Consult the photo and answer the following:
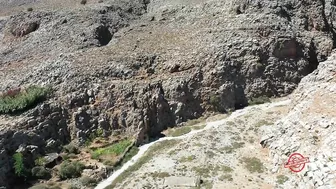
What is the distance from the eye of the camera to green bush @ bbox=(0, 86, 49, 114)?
34.9 m

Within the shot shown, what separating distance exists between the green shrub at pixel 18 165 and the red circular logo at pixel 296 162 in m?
19.6

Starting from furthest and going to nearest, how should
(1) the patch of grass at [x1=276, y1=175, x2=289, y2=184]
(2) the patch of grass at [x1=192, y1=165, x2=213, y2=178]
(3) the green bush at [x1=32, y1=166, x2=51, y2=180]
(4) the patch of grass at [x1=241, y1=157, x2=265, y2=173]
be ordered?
1. (3) the green bush at [x1=32, y1=166, x2=51, y2=180]
2. (2) the patch of grass at [x1=192, y1=165, x2=213, y2=178]
3. (4) the patch of grass at [x1=241, y1=157, x2=265, y2=173]
4. (1) the patch of grass at [x1=276, y1=175, x2=289, y2=184]

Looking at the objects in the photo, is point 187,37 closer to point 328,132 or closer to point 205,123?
point 205,123

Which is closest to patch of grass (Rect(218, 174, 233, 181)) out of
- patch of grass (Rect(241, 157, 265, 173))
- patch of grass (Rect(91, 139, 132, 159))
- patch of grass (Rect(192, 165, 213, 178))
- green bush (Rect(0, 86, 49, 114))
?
patch of grass (Rect(192, 165, 213, 178))

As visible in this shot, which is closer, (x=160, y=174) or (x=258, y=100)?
(x=160, y=174)

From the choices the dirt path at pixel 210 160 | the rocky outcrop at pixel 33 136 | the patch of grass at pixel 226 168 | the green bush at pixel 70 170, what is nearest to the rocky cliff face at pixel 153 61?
the rocky outcrop at pixel 33 136

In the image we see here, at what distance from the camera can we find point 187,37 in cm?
4359

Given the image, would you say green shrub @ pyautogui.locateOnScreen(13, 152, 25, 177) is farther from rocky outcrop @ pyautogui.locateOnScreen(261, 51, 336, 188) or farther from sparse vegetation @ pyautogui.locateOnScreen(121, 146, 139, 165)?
rocky outcrop @ pyautogui.locateOnScreen(261, 51, 336, 188)

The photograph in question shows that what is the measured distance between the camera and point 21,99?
3556 cm

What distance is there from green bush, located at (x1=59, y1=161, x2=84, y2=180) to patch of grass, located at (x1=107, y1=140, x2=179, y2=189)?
3478 mm

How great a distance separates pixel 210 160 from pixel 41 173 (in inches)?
A: 514

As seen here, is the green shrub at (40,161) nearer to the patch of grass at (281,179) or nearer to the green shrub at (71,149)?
the green shrub at (71,149)

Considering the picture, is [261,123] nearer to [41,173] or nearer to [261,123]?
[261,123]

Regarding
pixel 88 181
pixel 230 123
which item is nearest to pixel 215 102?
pixel 230 123
